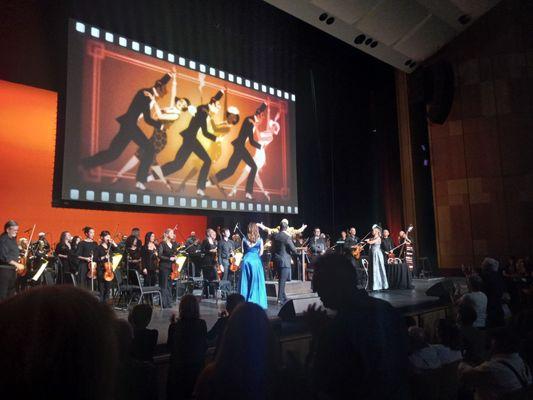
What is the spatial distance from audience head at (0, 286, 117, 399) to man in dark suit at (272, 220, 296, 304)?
638 centimetres

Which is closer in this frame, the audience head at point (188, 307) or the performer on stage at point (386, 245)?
the audience head at point (188, 307)

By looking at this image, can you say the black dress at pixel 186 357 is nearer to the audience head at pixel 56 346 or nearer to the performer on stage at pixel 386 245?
the audience head at pixel 56 346

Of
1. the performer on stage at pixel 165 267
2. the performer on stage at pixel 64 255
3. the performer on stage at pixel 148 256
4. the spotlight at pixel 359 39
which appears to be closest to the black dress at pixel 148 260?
the performer on stage at pixel 148 256

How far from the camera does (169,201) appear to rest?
6.99m

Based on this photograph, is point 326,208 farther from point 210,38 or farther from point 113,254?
point 113,254

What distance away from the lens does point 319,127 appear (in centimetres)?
1229

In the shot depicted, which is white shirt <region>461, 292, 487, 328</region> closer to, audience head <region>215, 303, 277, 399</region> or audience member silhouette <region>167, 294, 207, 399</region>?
audience member silhouette <region>167, 294, 207, 399</region>

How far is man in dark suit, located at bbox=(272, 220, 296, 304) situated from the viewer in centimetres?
697

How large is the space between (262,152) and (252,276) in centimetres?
334

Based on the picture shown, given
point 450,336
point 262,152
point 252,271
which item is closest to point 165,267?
point 252,271

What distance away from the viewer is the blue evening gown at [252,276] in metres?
6.04

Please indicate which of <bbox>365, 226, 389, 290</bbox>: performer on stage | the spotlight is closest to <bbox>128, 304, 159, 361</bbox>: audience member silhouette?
<bbox>365, 226, 389, 290</bbox>: performer on stage

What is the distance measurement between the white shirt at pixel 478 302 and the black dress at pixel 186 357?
253 centimetres

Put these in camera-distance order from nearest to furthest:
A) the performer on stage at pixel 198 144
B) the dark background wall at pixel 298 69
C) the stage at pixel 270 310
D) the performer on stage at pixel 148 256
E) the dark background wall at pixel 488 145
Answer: the stage at pixel 270 310 → the performer on stage at pixel 148 256 → the performer on stage at pixel 198 144 → the dark background wall at pixel 298 69 → the dark background wall at pixel 488 145
